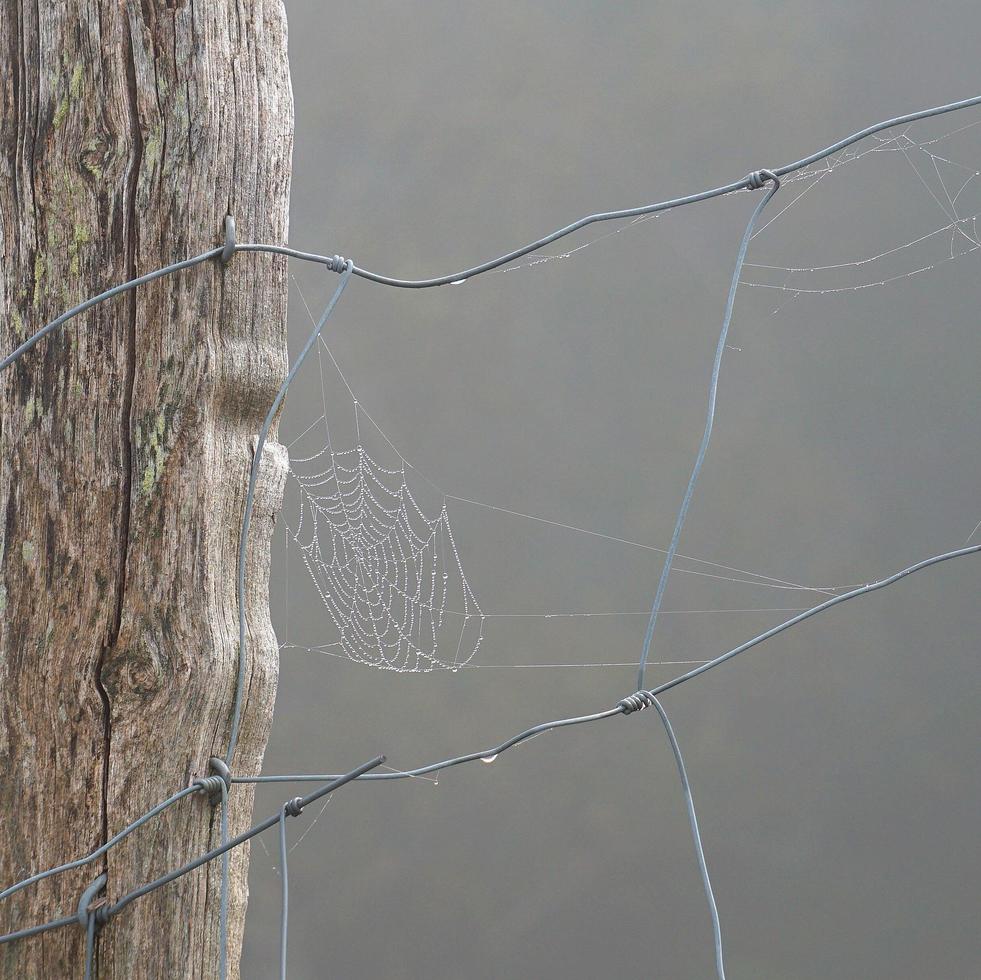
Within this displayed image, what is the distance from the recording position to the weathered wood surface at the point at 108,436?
0.61 metres

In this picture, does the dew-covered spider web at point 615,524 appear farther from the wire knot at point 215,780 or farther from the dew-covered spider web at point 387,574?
the wire knot at point 215,780

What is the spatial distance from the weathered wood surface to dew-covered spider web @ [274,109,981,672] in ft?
6.94

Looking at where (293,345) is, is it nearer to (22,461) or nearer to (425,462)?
(425,462)

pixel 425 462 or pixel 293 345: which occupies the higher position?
pixel 293 345

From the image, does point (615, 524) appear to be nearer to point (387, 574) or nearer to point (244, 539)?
point (387, 574)

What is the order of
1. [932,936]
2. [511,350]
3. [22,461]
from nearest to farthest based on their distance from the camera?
[22,461]
[932,936]
[511,350]

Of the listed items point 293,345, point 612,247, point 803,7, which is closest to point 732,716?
point 612,247

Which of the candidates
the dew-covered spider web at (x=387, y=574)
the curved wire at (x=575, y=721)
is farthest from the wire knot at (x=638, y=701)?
the dew-covered spider web at (x=387, y=574)

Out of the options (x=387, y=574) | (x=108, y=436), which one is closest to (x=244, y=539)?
(x=108, y=436)

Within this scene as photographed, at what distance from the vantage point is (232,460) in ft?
2.18

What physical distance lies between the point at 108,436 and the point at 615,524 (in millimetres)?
2306

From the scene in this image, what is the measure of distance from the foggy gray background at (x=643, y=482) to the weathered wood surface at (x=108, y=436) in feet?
7.30

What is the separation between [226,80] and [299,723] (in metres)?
2.41

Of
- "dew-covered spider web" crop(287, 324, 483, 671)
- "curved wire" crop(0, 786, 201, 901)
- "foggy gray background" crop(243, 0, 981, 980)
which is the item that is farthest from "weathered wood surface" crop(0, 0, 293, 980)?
"foggy gray background" crop(243, 0, 981, 980)
